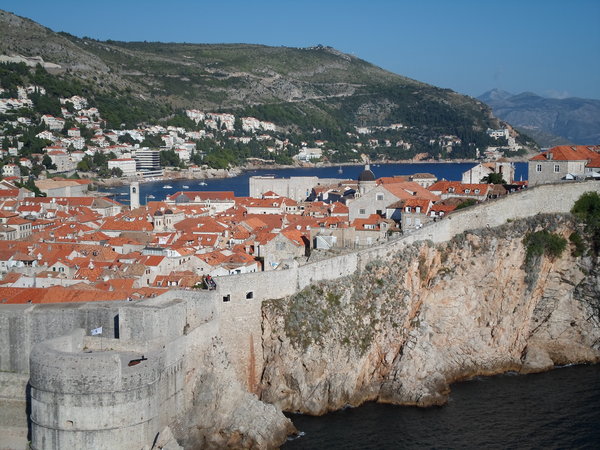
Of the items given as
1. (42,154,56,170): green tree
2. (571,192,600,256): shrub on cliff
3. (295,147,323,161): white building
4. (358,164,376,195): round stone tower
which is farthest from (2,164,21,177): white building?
(295,147,323,161): white building

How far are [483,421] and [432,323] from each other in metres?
6.17

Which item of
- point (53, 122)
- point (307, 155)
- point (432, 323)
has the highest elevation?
point (53, 122)

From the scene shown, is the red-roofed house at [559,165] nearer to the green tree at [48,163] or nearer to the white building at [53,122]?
the green tree at [48,163]

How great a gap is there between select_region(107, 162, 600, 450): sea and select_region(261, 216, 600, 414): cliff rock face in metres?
0.88

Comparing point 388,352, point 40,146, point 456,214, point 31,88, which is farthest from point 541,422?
point 31,88

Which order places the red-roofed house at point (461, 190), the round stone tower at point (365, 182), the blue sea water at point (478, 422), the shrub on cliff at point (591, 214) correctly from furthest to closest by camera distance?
the round stone tower at point (365, 182) < the red-roofed house at point (461, 190) < the shrub on cliff at point (591, 214) < the blue sea water at point (478, 422)

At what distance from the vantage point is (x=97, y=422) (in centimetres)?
2438

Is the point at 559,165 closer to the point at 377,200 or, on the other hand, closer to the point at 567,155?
the point at 567,155

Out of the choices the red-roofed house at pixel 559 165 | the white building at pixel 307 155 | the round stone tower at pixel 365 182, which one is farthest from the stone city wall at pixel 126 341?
the white building at pixel 307 155

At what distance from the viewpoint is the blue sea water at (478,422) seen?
29.0 metres

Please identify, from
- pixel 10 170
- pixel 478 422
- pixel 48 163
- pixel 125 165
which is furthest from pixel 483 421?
pixel 125 165

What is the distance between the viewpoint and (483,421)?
3114 centimetres

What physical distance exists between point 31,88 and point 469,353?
13089cm

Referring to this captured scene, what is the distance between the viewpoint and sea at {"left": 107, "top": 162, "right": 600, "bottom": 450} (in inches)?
1144
